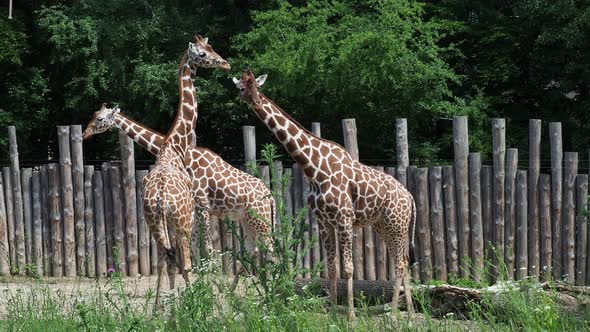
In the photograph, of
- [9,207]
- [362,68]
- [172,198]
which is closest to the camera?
[172,198]

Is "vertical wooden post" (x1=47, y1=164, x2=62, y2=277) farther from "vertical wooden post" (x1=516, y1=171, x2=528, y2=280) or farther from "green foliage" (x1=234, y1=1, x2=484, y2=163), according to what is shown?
"vertical wooden post" (x1=516, y1=171, x2=528, y2=280)

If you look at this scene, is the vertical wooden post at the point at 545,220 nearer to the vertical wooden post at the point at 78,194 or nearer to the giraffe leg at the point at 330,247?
the giraffe leg at the point at 330,247

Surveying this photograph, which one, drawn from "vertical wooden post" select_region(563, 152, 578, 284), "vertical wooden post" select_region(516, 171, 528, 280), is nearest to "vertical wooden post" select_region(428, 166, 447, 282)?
"vertical wooden post" select_region(516, 171, 528, 280)

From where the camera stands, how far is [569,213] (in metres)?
10.5

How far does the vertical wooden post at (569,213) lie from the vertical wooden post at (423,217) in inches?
55.5

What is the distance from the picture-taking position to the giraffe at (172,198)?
7691 millimetres

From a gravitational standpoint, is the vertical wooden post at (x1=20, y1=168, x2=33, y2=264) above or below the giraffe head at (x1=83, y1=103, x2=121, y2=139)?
below

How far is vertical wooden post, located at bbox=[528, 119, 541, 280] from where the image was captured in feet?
34.7

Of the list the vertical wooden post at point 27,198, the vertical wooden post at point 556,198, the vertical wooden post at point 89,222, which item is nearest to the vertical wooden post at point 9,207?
the vertical wooden post at point 27,198

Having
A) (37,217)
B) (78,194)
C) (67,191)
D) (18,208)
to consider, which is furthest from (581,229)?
(18,208)

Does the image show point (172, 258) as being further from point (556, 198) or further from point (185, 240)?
point (556, 198)

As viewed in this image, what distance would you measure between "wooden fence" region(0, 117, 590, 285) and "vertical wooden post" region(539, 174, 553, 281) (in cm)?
1

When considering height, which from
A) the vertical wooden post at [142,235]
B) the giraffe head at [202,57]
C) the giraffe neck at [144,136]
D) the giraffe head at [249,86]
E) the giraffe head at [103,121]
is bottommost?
the vertical wooden post at [142,235]

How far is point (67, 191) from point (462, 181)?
453cm
